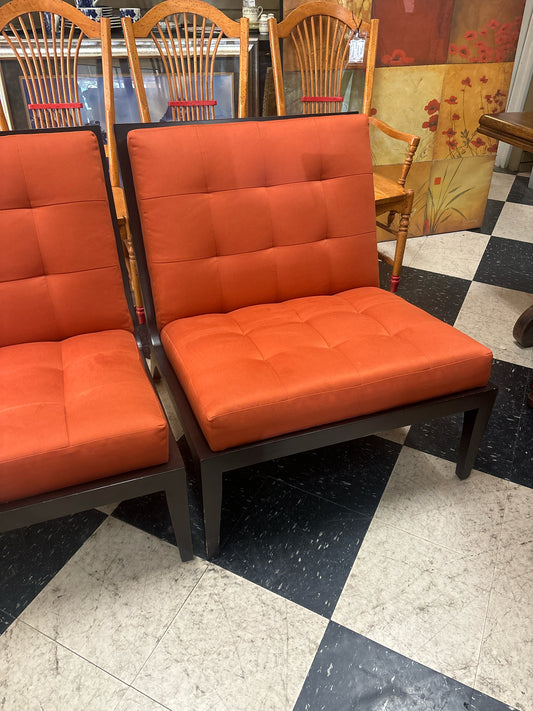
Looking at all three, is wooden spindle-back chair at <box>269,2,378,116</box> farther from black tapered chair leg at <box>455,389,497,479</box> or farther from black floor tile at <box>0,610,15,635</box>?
black floor tile at <box>0,610,15,635</box>

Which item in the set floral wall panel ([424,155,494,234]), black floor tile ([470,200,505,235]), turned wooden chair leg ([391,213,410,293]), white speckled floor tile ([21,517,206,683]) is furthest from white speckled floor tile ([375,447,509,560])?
black floor tile ([470,200,505,235])

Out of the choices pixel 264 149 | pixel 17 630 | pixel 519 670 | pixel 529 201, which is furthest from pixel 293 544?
pixel 529 201

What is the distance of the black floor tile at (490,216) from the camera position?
3.13 m

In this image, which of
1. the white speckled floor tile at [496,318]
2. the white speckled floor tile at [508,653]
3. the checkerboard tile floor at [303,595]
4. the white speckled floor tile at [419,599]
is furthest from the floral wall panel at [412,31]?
the white speckled floor tile at [508,653]

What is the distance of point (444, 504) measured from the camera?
4.74ft

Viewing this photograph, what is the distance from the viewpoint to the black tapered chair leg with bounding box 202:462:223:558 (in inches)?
46.1

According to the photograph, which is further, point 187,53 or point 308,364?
point 187,53

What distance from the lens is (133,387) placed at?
1.19 metres

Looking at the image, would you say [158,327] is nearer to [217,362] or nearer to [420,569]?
[217,362]

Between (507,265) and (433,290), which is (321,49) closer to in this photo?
(433,290)

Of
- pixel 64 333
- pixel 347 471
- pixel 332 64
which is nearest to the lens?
pixel 64 333

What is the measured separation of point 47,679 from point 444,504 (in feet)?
3.32

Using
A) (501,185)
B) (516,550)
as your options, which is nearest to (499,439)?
(516,550)

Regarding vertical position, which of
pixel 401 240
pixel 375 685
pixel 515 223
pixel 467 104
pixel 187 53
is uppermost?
pixel 187 53
